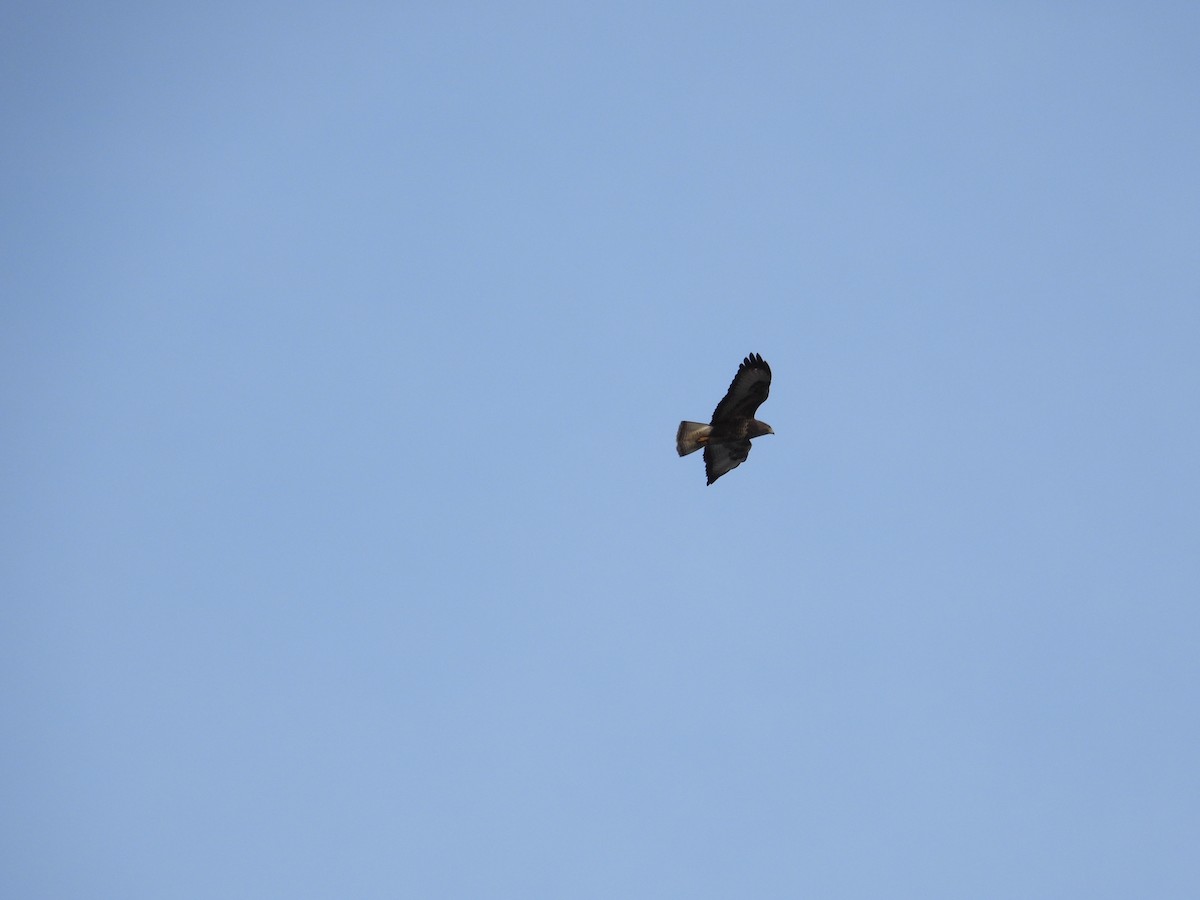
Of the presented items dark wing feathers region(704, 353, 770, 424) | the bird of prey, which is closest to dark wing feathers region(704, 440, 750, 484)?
the bird of prey

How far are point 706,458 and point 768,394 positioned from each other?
201 cm

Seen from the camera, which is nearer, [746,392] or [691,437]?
[746,392]

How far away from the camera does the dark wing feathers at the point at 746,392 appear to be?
22.7 meters

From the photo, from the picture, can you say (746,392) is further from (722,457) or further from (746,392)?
(722,457)

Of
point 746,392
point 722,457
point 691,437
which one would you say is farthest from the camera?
point 722,457

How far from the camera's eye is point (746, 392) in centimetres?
2308

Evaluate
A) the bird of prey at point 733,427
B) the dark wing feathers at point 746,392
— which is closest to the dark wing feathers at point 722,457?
the bird of prey at point 733,427

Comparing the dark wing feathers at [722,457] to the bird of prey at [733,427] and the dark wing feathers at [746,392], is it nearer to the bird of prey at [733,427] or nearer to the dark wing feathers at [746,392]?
the bird of prey at [733,427]

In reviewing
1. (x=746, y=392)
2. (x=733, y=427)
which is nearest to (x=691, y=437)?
(x=733, y=427)

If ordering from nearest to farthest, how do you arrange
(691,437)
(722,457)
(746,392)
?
(746,392) → (691,437) → (722,457)

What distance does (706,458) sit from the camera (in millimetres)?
24406

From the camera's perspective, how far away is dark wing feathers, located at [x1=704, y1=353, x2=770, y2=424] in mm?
22672

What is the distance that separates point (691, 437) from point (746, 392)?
1530 mm

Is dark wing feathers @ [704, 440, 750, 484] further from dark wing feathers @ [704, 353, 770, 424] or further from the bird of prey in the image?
dark wing feathers @ [704, 353, 770, 424]
